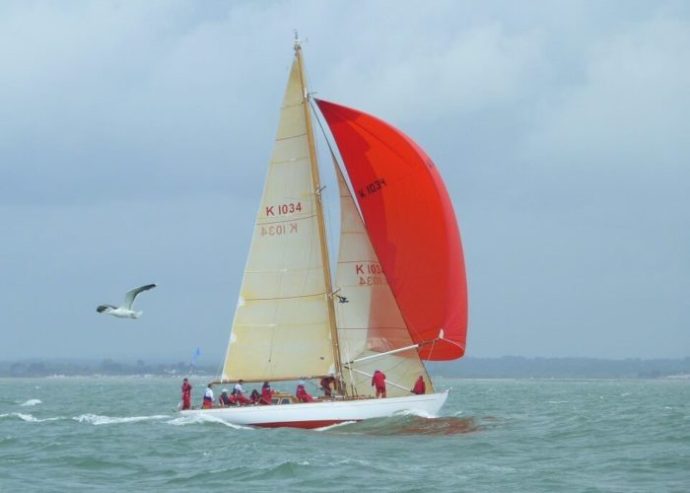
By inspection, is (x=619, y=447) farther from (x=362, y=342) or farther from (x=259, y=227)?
(x=259, y=227)

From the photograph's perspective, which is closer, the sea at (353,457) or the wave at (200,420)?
the sea at (353,457)

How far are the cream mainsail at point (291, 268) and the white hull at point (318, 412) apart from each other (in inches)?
75.6

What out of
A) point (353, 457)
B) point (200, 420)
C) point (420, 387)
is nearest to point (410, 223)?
point (420, 387)

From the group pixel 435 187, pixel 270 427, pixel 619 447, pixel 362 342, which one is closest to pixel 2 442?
pixel 270 427

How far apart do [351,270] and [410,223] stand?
2266 mm

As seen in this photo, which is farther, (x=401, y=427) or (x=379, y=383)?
(x=379, y=383)

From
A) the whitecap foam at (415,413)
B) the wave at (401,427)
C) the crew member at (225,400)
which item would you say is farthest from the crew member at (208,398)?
the whitecap foam at (415,413)

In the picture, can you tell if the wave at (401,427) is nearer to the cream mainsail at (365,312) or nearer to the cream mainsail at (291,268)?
the cream mainsail at (365,312)

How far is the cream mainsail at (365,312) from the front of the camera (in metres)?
38.0

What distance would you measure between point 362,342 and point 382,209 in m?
4.05

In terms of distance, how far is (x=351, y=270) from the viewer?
1500 inches

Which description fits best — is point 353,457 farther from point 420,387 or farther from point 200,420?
point 200,420

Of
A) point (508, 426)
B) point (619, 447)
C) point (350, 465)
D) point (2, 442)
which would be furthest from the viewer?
point (508, 426)

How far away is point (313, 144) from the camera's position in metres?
37.2
